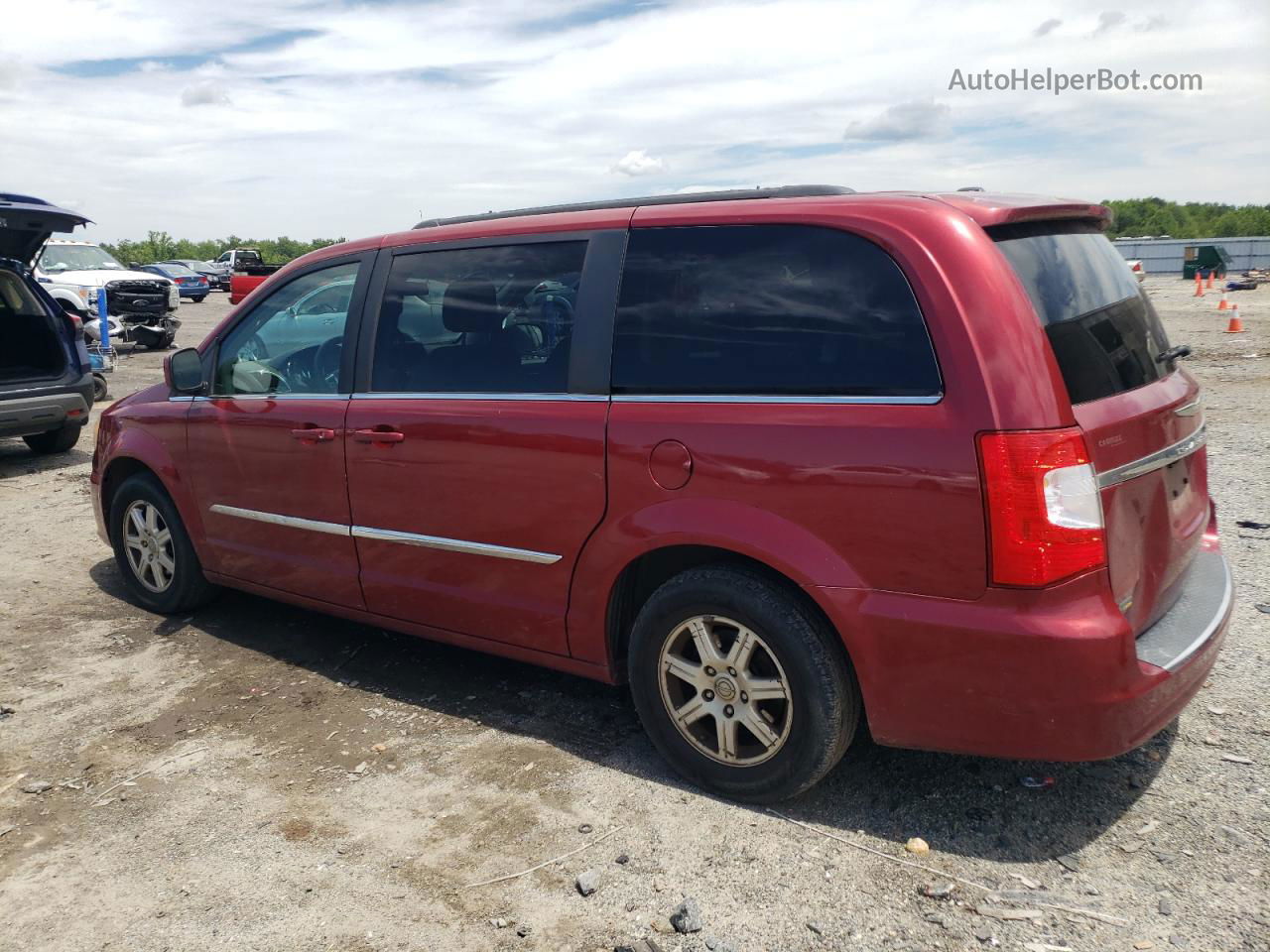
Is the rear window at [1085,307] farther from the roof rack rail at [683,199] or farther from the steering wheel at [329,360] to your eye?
the steering wheel at [329,360]

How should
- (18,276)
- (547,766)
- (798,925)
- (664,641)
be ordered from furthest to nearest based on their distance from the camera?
(18,276) < (547,766) < (664,641) < (798,925)

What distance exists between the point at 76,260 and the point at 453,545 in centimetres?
2021

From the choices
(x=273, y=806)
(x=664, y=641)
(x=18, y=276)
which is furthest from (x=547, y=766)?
(x=18, y=276)

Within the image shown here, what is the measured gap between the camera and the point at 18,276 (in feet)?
30.8

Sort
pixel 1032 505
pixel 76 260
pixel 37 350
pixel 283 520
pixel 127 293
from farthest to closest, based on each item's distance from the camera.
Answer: pixel 76 260, pixel 127 293, pixel 37 350, pixel 283 520, pixel 1032 505

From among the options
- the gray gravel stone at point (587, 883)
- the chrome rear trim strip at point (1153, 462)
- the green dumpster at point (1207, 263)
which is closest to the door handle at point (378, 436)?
the gray gravel stone at point (587, 883)

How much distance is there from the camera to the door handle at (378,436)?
4.04 meters

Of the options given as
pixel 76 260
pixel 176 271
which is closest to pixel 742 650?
pixel 76 260

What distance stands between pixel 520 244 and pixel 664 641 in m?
1.53

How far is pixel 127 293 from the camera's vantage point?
1939cm

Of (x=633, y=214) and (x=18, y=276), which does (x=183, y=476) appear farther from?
(x=18, y=276)

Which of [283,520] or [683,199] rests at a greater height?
[683,199]

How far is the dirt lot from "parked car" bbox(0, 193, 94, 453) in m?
5.04

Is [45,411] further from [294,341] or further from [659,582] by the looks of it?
[659,582]
